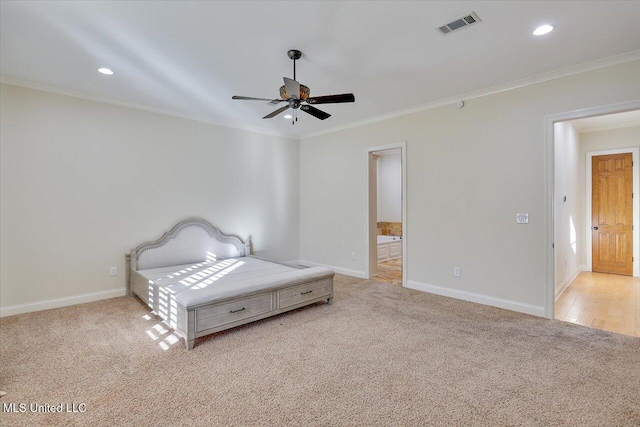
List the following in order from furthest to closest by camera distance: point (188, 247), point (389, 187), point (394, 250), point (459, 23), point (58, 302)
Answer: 1. point (389, 187)
2. point (394, 250)
3. point (188, 247)
4. point (58, 302)
5. point (459, 23)

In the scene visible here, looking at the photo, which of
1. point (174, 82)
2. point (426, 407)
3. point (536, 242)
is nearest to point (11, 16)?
point (174, 82)

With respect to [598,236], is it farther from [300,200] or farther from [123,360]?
[123,360]

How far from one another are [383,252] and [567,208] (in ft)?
11.4

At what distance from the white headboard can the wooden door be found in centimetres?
658

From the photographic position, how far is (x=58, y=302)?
148 inches

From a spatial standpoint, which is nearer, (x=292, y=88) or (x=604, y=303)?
(x=292, y=88)

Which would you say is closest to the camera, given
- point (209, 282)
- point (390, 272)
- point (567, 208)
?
point (209, 282)

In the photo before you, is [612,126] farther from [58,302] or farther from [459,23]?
[58,302]

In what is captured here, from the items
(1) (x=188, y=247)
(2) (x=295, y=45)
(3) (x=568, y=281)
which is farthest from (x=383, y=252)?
(2) (x=295, y=45)

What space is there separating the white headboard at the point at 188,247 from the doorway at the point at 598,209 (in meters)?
4.95

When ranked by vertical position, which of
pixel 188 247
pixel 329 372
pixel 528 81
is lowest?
pixel 329 372

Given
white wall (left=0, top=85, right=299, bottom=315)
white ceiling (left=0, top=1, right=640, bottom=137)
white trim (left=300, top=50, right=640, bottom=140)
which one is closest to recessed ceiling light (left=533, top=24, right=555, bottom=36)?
white ceiling (left=0, top=1, right=640, bottom=137)

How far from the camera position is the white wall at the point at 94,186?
3.52 metres

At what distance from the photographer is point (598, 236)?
18.6 feet
